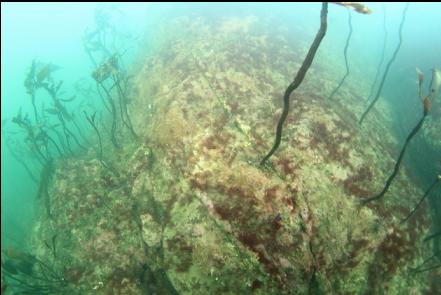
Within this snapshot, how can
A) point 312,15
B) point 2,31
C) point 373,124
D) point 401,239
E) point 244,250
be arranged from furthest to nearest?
1. point 2,31
2. point 312,15
3. point 373,124
4. point 401,239
5. point 244,250

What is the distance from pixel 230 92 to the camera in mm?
8391

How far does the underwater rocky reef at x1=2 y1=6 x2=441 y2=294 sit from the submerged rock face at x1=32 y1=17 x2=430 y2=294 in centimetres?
2

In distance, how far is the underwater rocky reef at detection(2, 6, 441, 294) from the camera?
555 centimetres

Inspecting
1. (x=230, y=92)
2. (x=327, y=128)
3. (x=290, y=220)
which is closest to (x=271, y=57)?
(x=230, y=92)

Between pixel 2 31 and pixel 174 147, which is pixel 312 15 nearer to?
pixel 174 147

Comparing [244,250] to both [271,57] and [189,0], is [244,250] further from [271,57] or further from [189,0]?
[189,0]

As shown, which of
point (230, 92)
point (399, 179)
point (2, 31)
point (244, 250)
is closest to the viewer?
point (244, 250)

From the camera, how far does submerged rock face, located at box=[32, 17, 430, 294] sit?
5539mm

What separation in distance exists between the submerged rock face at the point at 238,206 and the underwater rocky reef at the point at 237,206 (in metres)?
0.02

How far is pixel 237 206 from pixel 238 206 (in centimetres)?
2

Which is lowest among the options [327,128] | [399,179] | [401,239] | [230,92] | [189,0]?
[401,239]

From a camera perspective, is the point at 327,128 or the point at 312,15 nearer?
the point at 327,128

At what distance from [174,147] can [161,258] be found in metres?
2.40

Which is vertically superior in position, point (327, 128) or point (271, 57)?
point (271, 57)
